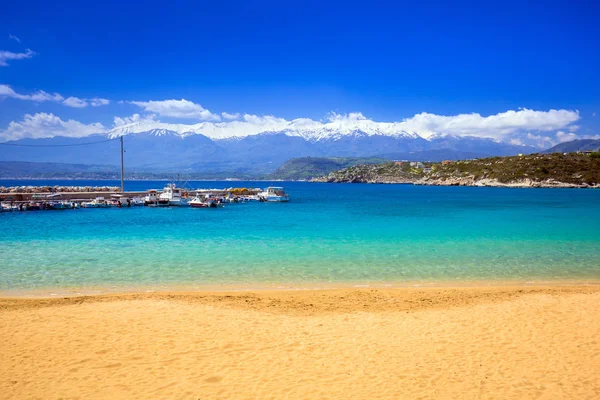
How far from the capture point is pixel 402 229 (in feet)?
111

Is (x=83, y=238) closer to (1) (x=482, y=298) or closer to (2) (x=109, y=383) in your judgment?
(2) (x=109, y=383)

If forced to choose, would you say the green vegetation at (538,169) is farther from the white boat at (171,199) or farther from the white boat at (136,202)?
the white boat at (136,202)

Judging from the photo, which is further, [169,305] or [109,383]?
[169,305]

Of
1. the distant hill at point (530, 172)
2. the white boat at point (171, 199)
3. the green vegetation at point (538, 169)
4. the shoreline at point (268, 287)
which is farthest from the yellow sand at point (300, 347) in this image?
the green vegetation at point (538, 169)

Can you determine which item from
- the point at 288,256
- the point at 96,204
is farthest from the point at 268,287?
the point at 96,204

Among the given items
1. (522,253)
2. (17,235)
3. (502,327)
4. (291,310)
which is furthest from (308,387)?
(17,235)

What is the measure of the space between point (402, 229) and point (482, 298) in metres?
20.9

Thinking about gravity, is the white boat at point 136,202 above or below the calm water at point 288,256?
above

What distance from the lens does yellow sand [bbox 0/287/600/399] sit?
6863 millimetres

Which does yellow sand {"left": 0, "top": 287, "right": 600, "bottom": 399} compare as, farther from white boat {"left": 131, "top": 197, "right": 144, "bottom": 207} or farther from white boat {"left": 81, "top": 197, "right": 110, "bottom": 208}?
white boat {"left": 131, "top": 197, "right": 144, "bottom": 207}

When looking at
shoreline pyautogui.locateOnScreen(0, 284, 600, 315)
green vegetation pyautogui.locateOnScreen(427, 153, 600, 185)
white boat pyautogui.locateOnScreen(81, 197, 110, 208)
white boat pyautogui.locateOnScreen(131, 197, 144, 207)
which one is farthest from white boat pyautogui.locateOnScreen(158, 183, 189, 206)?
green vegetation pyautogui.locateOnScreen(427, 153, 600, 185)

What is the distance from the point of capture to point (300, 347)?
873 centimetres

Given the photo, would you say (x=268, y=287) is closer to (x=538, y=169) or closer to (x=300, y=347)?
(x=300, y=347)

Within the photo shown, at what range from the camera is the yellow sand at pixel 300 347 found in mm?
6863
